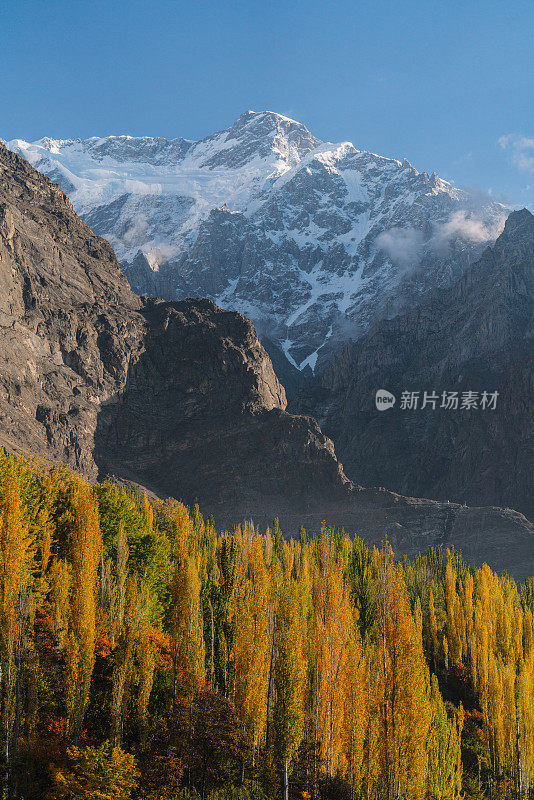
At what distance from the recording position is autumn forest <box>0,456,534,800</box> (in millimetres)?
28797

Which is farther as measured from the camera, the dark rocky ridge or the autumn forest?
the dark rocky ridge

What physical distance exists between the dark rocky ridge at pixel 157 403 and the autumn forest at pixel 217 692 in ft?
284

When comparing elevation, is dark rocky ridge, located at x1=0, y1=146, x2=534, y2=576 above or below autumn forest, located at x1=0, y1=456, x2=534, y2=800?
above

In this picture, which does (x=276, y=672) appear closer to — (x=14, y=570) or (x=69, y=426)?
(x=14, y=570)

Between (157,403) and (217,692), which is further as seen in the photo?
(157,403)

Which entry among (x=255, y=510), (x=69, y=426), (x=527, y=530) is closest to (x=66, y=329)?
(x=69, y=426)

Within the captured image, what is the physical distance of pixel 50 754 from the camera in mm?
30641

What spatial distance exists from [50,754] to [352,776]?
13.2 metres

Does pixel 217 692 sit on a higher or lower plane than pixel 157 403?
lower

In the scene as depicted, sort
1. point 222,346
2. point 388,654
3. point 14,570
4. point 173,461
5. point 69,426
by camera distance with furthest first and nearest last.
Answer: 1. point 222,346
2. point 173,461
3. point 69,426
4. point 14,570
5. point 388,654

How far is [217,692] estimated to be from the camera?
37.0 meters

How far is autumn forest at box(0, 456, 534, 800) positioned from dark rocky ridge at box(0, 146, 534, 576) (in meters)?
86.5

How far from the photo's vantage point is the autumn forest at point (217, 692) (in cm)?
2880

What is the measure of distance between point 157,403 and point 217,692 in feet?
460
